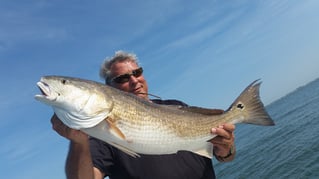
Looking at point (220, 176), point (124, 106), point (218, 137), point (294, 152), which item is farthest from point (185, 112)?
point (220, 176)

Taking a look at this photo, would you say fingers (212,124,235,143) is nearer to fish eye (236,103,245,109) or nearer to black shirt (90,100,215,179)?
fish eye (236,103,245,109)

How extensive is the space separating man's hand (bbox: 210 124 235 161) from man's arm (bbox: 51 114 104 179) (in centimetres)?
169

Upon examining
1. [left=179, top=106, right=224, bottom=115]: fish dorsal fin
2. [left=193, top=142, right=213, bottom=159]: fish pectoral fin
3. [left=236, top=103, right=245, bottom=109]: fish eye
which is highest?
[left=179, top=106, right=224, bottom=115]: fish dorsal fin

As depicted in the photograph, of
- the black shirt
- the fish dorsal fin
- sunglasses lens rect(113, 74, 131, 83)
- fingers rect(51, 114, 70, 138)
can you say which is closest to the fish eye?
the fish dorsal fin

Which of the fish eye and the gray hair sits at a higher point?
the gray hair

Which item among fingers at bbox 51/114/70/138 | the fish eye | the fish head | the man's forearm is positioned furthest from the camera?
the fish eye

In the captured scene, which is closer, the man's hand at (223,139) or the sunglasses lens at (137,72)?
the man's hand at (223,139)

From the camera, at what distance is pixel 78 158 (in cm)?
459

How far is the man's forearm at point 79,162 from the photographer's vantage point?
14.9ft

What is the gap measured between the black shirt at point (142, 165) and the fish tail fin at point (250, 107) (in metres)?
0.94

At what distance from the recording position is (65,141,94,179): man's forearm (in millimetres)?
4547

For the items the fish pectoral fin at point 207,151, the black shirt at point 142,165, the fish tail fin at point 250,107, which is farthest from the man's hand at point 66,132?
the fish tail fin at point 250,107

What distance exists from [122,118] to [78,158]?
87cm

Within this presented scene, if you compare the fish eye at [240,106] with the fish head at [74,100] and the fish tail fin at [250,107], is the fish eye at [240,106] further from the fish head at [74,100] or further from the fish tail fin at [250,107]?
the fish head at [74,100]
